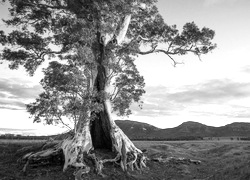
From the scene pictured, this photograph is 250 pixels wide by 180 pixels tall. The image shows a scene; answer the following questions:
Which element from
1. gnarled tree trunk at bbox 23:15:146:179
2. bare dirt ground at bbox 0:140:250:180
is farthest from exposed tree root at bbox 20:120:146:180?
bare dirt ground at bbox 0:140:250:180

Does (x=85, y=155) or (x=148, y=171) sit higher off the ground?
(x=85, y=155)

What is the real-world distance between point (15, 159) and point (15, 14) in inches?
419

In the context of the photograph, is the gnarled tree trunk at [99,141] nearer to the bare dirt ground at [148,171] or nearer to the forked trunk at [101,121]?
the forked trunk at [101,121]

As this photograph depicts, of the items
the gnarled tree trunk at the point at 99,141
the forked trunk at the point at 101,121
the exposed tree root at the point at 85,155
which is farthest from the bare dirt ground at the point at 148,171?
the forked trunk at the point at 101,121

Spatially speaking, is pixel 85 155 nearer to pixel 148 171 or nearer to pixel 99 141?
pixel 99 141

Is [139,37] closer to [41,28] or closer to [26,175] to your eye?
[41,28]

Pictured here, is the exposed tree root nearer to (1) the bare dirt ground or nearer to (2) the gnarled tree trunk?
(2) the gnarled tree trunk

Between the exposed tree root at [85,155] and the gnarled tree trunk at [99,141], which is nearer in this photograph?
the exposed tree root at [85,155]

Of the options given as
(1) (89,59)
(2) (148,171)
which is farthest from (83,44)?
(2) (148,171)

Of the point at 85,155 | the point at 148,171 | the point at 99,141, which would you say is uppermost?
the point at 99,141

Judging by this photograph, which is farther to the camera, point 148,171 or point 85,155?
point 148,171

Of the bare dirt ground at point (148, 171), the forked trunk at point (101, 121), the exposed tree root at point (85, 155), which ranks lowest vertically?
the bare dirt ground at point (148, 171)

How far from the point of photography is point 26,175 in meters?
14.8

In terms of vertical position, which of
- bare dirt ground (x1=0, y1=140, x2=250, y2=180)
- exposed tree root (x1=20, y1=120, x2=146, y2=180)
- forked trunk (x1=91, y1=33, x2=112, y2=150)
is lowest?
bare dirt ground (x1=0, y1=140, x2=250, y2=180)
